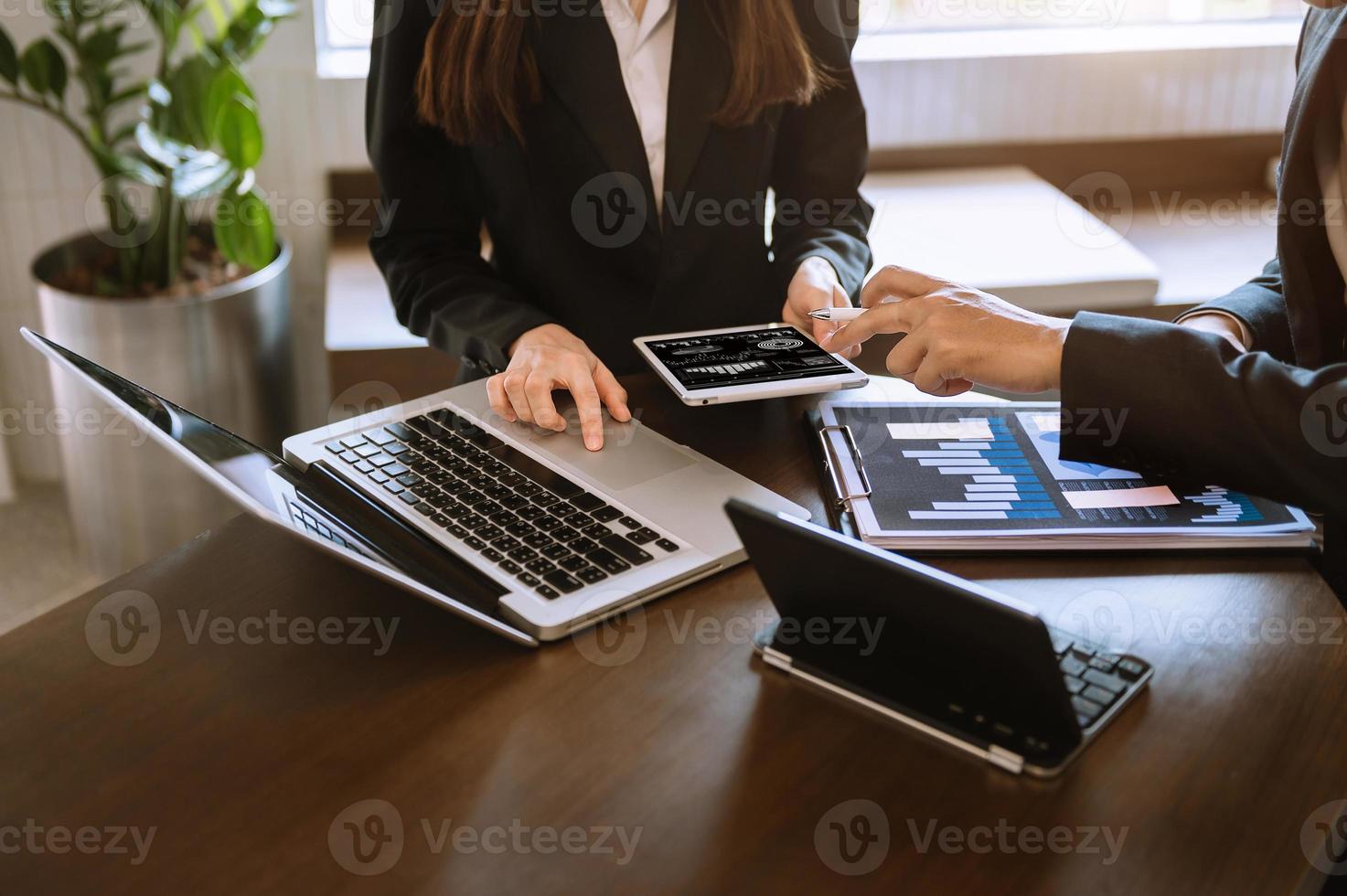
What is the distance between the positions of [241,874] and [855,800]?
0.34m

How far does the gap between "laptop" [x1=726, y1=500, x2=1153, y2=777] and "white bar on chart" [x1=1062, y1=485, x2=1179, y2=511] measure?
0.67ft

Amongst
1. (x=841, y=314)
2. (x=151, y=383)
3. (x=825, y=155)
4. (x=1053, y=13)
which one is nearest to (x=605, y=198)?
(x=825, y=155)

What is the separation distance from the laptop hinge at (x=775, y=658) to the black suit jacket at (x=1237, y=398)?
33 cm

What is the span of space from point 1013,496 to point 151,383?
1842 mm

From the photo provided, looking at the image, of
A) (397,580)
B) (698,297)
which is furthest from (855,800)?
(698,297)

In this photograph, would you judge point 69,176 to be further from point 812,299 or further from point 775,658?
point 775,658

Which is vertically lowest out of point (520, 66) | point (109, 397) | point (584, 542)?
point (584, 542)

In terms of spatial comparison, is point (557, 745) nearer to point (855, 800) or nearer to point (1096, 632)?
point (855, 800)

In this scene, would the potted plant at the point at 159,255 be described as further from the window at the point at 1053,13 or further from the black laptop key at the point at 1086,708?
the black laptop key at the point at 1086,708

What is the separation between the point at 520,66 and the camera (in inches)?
54.9

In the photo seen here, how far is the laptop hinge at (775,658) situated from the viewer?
0.81 metres

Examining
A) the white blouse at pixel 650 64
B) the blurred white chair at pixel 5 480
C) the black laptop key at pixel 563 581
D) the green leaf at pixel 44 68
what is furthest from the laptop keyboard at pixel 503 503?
the blurred white chair at pixel 5 480

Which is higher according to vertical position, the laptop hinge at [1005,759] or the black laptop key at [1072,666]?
the black laptop key at [1072,666]

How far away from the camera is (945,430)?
3.68ft
